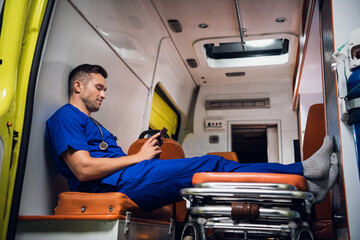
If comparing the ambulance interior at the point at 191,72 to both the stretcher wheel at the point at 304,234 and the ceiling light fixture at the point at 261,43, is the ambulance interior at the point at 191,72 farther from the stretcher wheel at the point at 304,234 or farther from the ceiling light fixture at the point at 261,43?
the stretcher wheel at the point at 304,234

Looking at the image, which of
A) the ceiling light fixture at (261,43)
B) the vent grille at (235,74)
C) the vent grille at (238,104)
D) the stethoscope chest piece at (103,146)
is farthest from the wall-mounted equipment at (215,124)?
the stethoscope chest piece at (103,146)

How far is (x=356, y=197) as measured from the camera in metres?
2.03

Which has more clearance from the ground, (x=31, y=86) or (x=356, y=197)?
(x=31, y=86)

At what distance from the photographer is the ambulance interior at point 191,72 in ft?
8.49

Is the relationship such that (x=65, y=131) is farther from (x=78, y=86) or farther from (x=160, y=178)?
Result: (x=160, y=178)

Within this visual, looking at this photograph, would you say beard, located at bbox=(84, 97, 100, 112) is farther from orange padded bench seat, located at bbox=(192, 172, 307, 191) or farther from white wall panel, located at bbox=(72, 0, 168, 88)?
orange padded bench seat, located at bbox=(192, 172, 307, 191)

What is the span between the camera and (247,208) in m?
1.66

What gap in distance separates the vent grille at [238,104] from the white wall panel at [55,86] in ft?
10.9

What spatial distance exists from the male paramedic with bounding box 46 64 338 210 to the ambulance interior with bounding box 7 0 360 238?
0.68 ft

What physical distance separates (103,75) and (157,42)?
6.87 feet

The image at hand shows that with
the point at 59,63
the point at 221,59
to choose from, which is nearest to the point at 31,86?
the point at 59,63

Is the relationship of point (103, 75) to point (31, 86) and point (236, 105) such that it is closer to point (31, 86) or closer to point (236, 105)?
point (31, 86)

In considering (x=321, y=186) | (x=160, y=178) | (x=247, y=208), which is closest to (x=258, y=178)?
(x=247, y=208)

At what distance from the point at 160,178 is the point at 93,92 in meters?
1.01
